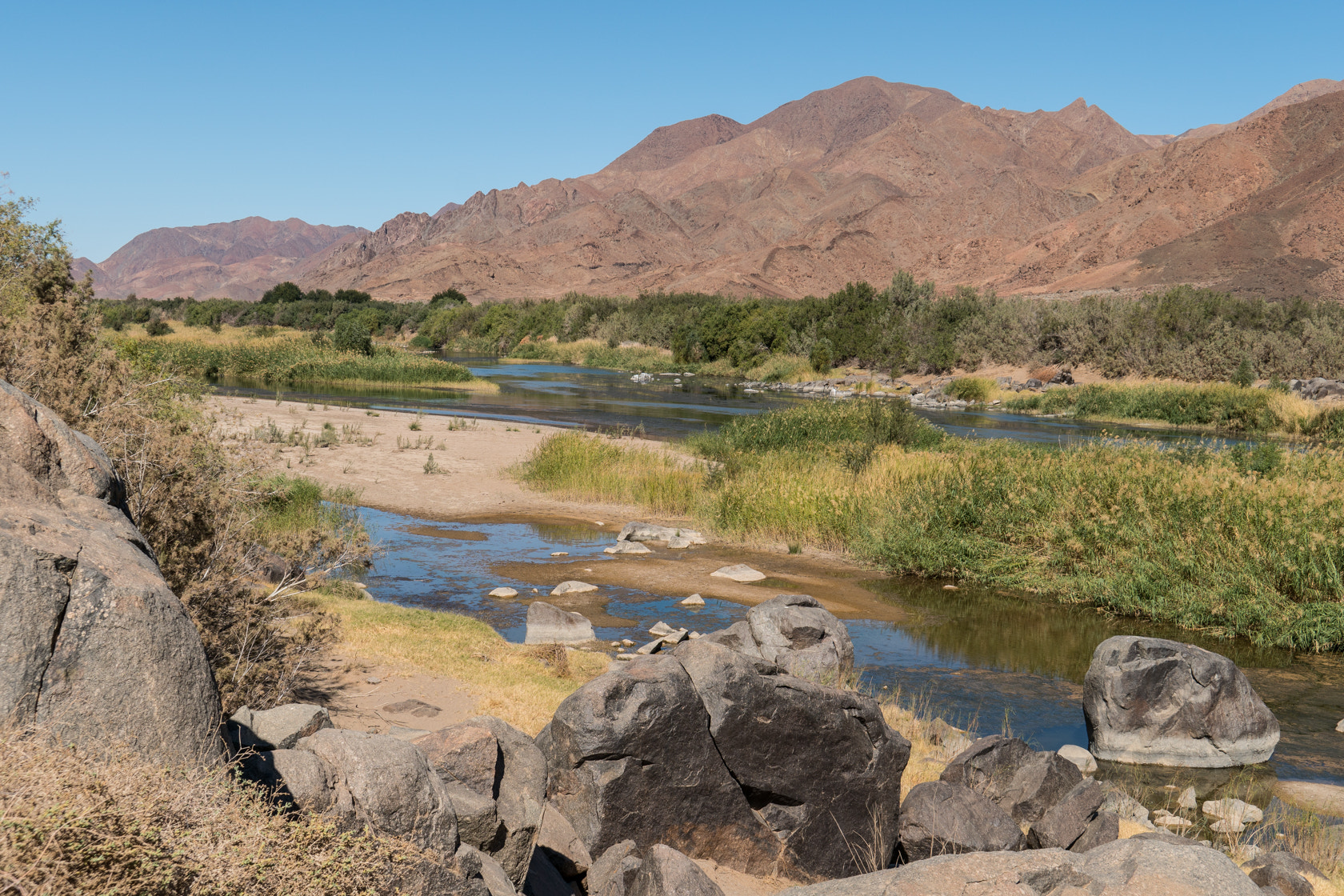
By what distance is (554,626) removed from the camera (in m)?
11.9

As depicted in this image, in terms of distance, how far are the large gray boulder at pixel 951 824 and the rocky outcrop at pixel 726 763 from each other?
162 millimetres

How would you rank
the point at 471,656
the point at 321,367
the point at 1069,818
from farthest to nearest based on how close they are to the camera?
1. the point at 321,367
2. the point at 471,656
3. the point at 1069,818

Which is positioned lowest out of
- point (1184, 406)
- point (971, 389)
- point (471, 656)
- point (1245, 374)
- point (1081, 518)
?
point (471, 656)

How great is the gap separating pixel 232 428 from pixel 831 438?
16.3m

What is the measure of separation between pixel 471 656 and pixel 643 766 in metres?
4.25

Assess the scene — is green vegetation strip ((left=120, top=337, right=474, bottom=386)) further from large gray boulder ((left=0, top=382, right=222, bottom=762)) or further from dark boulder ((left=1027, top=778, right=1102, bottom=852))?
large gray boulder ((left=0, top=382, right=222, bottom=762))

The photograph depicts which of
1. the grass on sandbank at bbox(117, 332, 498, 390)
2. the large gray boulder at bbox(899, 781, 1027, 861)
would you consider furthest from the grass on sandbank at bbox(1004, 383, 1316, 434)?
the large gray boulder at bbox(899, 781, 1027, 861)

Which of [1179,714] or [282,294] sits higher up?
[282,294]

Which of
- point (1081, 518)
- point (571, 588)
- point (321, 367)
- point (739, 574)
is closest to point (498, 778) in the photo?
point (571, 588)

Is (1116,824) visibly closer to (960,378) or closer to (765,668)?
(765,668)

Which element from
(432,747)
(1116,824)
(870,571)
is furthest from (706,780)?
(870,571)

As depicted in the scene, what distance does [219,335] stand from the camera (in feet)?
226

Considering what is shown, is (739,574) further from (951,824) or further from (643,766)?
(643,766)

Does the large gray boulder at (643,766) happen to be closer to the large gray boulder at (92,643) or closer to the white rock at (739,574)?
the large gray boulder at (92,643)
